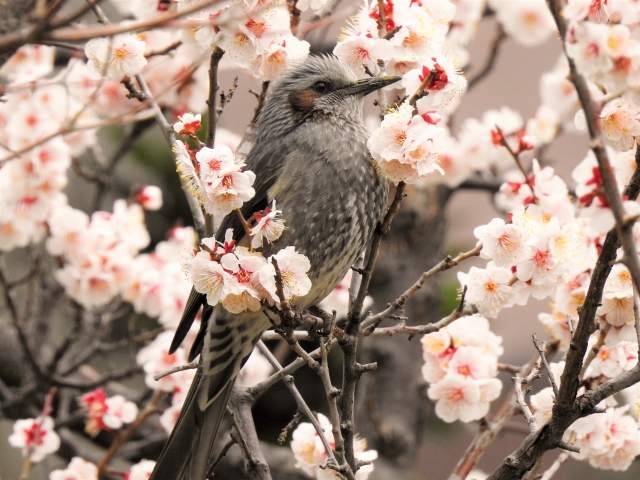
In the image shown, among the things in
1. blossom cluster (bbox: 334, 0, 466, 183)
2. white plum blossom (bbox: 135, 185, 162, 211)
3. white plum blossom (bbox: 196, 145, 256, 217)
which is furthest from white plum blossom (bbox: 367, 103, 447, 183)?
white plum blossom (bbox: 135, 185, 162, 211)

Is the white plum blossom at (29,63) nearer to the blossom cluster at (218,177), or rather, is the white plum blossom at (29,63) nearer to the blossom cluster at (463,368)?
the blossom cluster at (218,177)

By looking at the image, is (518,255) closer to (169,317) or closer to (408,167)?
(408,167)

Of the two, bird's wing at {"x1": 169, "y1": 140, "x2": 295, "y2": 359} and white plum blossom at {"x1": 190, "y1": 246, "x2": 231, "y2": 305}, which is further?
bird's wing at {"x1": 169, "y1": 140, "x2": 295, "y2": 359}

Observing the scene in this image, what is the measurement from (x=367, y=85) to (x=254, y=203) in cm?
56

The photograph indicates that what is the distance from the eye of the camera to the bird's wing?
8.79 ft

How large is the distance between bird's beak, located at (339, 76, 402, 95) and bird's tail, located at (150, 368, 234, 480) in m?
1.11

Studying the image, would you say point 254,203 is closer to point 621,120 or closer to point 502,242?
point 502,242

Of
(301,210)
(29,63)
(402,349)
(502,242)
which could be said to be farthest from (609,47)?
(402,349)

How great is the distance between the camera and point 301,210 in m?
2.61

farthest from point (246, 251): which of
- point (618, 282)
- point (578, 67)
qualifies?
point (618, 282)

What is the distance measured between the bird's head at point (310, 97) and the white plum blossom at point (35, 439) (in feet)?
4.67

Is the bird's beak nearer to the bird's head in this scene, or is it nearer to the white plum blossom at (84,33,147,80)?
the bird's head

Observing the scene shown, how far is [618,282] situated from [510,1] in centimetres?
208

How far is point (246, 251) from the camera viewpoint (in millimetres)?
1943
